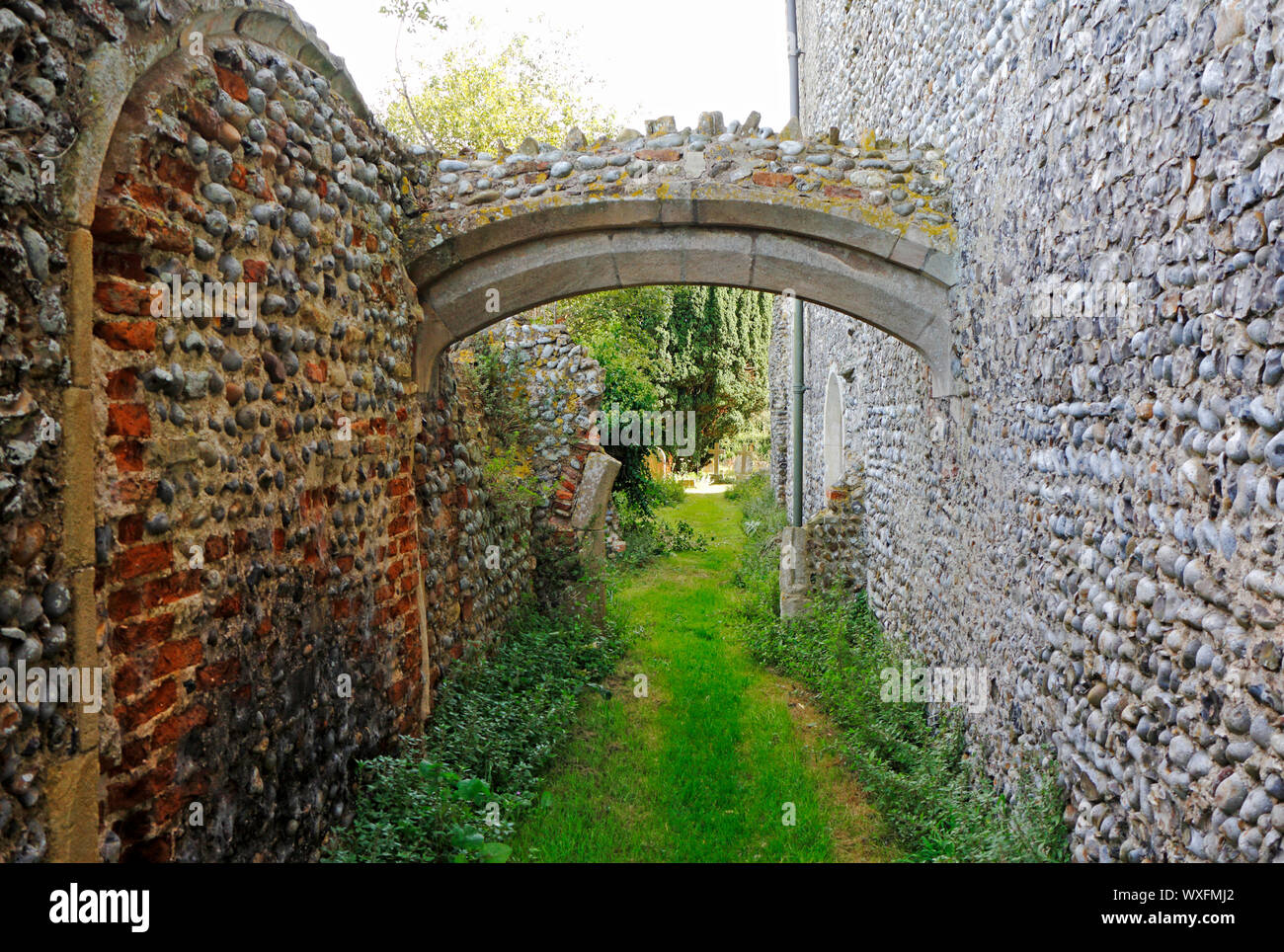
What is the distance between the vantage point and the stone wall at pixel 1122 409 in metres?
2.20

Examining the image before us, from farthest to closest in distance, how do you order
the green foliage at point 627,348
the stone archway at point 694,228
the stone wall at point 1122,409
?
1. the green foliage at point 627,348
2. the stone archway at point 694,228
3. the stone wall at point 1122,409

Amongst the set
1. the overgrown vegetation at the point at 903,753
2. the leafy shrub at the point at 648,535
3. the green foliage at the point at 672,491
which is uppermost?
the green foliage at the point at 672,491

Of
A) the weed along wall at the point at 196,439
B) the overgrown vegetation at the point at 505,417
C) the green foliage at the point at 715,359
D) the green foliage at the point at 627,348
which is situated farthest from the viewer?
the green foliage at the point at 715,359

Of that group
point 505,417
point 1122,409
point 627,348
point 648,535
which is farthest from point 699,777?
point 627,348

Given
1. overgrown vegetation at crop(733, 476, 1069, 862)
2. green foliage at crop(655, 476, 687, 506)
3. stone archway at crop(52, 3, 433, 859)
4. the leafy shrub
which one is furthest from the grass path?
green foliage at crop(655, 476, 687, 506)

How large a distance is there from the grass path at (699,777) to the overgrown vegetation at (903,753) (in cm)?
15

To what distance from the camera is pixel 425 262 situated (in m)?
5.00

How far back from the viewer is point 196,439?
2.63 metres

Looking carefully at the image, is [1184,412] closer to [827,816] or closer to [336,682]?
[827,816]

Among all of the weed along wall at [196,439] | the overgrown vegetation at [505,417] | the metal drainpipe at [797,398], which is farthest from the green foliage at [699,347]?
the weed along wall at [196,439]

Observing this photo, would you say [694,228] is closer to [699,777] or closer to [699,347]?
[699,777]

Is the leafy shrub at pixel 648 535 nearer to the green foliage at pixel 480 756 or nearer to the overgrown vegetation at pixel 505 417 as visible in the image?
A: the overgrown vegetation at pixel 505 417

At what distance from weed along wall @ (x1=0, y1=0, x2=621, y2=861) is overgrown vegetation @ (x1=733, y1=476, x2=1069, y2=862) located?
7.97ft

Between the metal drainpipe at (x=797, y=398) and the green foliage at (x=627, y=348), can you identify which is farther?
the green foliage at (x=627, y=348)
